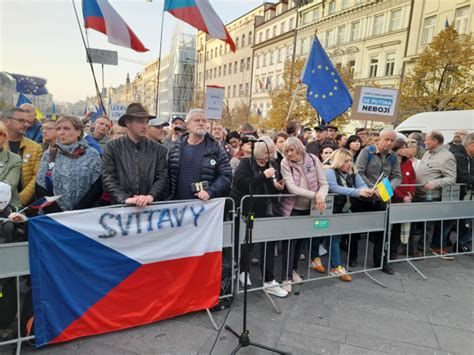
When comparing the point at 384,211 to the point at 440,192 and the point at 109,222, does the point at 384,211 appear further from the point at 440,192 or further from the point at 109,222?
the point at 109,222

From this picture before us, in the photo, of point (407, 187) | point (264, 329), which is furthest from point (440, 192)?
point (264, 329)

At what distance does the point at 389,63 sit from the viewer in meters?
29.0

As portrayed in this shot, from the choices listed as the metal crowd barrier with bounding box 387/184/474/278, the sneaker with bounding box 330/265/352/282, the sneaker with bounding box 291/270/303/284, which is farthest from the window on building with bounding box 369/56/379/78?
the sneaker with bounding box 291/270/303/284

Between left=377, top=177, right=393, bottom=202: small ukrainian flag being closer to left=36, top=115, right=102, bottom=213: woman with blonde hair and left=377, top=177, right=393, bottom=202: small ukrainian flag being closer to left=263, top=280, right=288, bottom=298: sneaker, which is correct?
left=263, top=280, right=288, bottom=298: sneaker

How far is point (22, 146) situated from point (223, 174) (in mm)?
2356

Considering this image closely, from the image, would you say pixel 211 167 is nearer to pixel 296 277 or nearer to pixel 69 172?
pixel 69 172

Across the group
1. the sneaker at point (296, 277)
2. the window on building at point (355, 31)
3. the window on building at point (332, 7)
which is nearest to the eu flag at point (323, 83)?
the sneaker at point (296, 277)

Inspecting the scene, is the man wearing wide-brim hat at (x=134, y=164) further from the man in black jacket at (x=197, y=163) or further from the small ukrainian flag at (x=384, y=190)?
the small ukrainian flag at (x=384, y=190)

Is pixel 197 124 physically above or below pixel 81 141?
above

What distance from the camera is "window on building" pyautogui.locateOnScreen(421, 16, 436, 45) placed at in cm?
2511

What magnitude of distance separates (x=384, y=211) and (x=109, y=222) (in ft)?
11.5

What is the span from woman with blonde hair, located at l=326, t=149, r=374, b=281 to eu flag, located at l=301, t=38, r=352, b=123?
273 centimetres

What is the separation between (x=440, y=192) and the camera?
5.04m

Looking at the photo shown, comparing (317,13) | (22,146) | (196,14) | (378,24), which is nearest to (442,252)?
(196,14)
